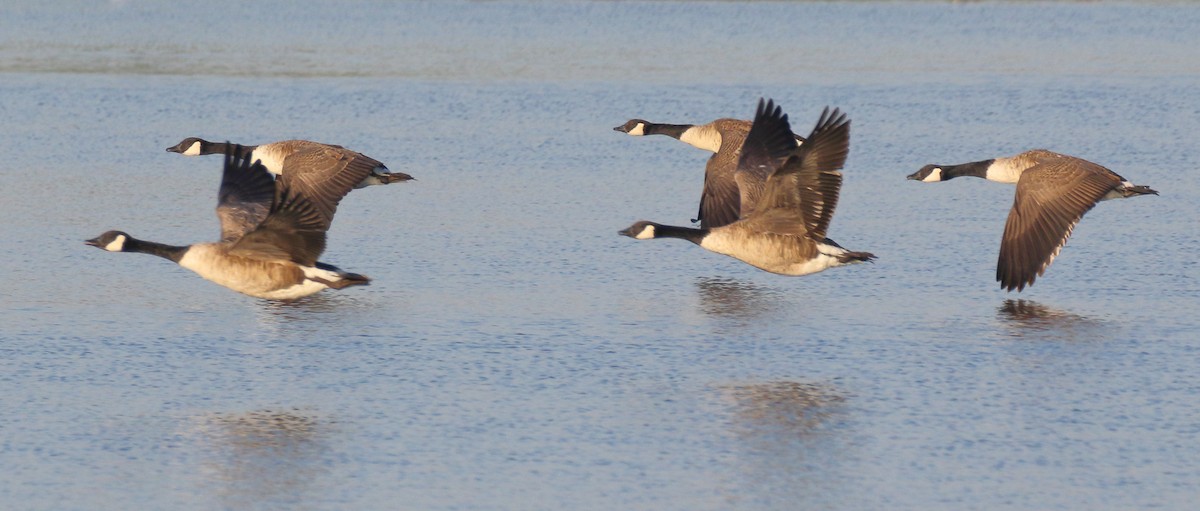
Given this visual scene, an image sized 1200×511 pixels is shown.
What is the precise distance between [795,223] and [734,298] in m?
0.58

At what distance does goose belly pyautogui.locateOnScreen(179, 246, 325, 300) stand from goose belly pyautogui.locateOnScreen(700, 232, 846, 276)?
2162 mm

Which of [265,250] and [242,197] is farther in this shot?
[242,197]

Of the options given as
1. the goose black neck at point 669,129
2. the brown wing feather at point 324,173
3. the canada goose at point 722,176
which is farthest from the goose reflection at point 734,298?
the goose black neck at point 669,129

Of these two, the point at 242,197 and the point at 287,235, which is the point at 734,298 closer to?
the point at 287,235

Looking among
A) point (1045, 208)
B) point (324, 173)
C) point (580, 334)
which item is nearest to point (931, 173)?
point (1045, 208)

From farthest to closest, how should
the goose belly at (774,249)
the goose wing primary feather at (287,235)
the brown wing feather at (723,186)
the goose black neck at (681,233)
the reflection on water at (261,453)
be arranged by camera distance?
the brown wing feather at (723,186), the goose black neck at (681,233), the goose belly at (774,249), the goose wing primary feather at (287,235), the reflection on water at (261,453)

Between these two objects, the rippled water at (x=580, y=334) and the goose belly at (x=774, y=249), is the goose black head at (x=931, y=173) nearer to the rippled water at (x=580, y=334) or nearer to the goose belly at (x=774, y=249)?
the rippled water at (x=580, y=334)

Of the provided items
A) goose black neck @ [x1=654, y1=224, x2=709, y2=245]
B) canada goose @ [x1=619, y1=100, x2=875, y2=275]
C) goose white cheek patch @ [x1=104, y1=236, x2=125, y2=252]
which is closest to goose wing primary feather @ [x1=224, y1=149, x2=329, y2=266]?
goose white cheek patch @ [x1=104, y1=236, x2=125, y2=252]

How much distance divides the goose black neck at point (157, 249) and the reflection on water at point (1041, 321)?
420cm

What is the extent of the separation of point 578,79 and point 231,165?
45.5 ft

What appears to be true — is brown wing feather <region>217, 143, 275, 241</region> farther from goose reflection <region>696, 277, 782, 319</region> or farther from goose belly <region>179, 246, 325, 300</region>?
goose reflection <region>696, 277, 782, 319</region>

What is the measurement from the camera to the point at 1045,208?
9.38 m

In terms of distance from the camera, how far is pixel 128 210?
11961mm

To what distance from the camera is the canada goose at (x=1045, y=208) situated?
9.17 metres
